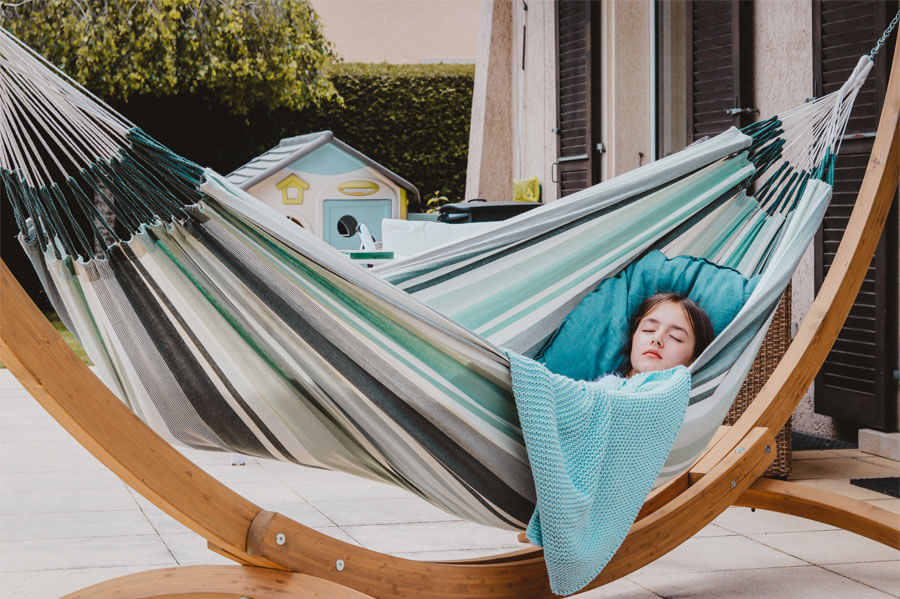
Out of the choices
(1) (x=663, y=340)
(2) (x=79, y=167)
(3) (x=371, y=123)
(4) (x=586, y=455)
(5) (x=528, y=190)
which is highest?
(3) (x=371, y=123)

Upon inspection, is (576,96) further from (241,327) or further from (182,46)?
(241,327)

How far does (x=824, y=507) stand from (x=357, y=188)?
4.15 meters

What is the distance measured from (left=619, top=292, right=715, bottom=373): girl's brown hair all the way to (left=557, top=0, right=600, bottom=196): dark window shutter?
2996 millimetres

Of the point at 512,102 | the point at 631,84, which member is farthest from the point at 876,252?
the point at 512,102

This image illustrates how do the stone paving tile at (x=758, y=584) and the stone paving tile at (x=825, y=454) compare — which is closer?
the stone paving tile at (x=758, y=584)

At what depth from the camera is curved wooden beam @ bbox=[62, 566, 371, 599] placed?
1.51 metres

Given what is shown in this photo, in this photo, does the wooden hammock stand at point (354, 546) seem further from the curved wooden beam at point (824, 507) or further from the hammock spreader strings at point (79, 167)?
the hammock spreader strings at point (79, 167)

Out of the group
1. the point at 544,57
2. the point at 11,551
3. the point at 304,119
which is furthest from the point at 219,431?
the point at 304,119

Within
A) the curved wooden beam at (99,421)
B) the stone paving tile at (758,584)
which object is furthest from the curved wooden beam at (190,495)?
the stone paving tile at (758,584)

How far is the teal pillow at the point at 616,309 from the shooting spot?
2404 millimetres

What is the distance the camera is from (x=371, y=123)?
30.6 feet

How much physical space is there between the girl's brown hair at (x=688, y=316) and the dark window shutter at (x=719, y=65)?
6.13 ft

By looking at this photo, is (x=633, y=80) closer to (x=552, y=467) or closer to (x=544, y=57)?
(x=544, y=57)

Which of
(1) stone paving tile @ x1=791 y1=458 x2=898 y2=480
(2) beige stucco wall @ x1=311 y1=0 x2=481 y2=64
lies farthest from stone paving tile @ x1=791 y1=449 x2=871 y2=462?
(2) beige stucco wall @ x1=311 y1=0 x2=481 y2=64
